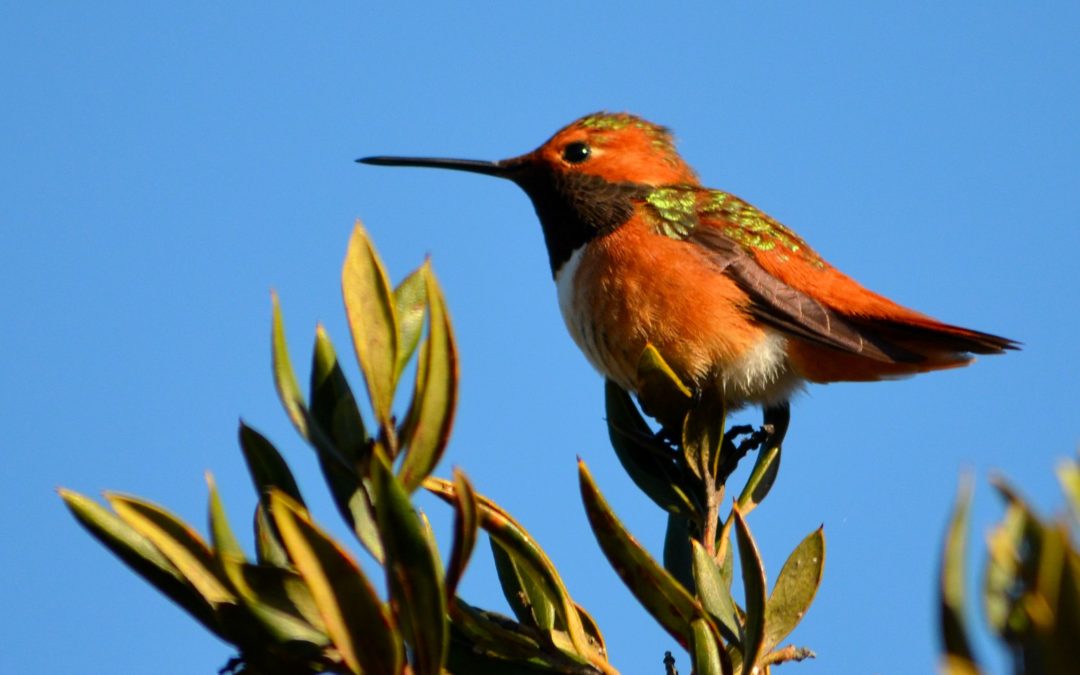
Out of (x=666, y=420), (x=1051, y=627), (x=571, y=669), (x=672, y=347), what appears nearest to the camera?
(x=1051, y=627)

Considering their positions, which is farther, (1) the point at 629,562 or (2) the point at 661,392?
(2) the point at 661,392

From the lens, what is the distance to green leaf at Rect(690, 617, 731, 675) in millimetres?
1796

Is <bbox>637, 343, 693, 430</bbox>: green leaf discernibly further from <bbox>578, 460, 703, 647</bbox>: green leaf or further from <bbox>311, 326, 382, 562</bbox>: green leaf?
<bbox>311, 326, 382, 562</bbox>: green leaf

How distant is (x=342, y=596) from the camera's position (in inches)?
54.7

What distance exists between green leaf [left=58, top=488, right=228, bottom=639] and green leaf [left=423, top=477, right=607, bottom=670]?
1.36 feet

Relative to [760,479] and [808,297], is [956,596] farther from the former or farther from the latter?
[808,297]

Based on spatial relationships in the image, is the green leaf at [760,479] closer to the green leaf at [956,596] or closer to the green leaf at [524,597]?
the green leaf at [524,597]

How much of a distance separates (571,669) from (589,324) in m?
2.72

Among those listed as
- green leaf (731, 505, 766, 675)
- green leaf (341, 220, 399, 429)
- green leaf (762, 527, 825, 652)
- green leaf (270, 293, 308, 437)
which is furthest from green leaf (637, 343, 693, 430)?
green leaf (270, 293, 308, 437)

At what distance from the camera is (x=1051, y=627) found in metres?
0.92

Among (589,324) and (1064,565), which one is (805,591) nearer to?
(1064,565)

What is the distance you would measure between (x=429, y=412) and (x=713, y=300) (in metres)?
3.10

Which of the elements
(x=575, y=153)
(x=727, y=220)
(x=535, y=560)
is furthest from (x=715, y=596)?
(x=575, y=153)

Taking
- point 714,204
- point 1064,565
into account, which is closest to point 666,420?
point 714,204
